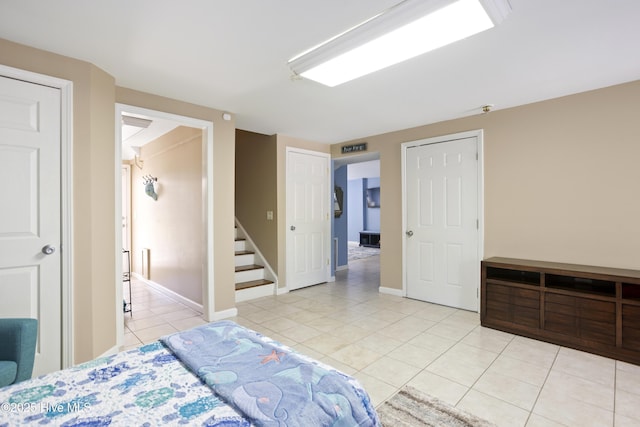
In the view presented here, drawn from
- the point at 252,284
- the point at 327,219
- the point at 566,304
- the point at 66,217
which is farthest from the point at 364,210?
the point at 66,217

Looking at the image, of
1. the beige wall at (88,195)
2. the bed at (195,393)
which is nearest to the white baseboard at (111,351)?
the beige wall at (88,195)

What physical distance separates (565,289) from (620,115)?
1689mm

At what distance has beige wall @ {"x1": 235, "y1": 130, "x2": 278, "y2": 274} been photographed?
4.72 m

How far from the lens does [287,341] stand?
293 cm

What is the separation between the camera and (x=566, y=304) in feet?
9.14

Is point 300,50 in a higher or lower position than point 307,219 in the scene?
higher

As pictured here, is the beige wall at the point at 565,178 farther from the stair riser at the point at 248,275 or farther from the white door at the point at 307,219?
the stair riser at the point at 248,275

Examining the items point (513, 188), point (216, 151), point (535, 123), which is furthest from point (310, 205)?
point (535, 123)

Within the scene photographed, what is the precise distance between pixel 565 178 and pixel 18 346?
4498 millimetres

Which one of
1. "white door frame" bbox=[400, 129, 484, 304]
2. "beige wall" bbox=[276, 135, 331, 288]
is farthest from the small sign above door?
"beige wall" bbox=[276, 135, 331, 288]

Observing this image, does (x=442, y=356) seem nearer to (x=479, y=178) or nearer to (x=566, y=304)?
(x=566, y=304)

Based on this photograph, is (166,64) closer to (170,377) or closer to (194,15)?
(194,15)

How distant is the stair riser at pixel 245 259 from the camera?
490 centimetres

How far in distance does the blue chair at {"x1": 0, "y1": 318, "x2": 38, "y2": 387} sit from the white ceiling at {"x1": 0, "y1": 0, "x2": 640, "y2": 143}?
1808 mm
